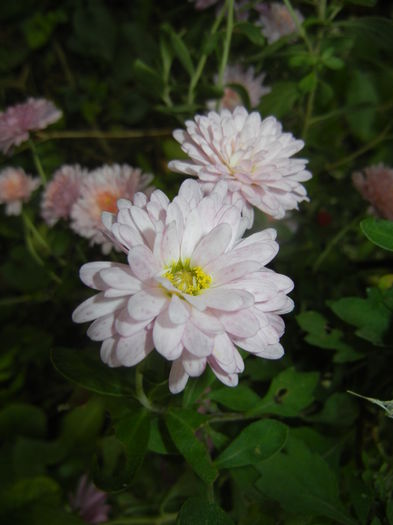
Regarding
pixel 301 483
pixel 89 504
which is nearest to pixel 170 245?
pixel 301 483

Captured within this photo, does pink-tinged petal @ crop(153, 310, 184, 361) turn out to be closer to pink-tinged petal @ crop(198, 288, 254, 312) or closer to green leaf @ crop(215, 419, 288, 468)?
pink-tinged petal @ crop(198, 288, 254, 312)

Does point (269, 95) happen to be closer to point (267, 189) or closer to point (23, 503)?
point (267, 189)

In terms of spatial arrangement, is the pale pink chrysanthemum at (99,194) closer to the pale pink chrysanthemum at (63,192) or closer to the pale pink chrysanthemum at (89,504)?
the pale pink chrysanthemum at (63,192)

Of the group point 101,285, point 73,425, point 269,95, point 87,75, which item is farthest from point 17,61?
point 101,285

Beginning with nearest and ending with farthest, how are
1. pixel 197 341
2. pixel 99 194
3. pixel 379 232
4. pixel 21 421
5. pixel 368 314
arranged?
pixel 197 341, pixel 379 232, pixel 368 314, pixel 99 194, pixel 21 421

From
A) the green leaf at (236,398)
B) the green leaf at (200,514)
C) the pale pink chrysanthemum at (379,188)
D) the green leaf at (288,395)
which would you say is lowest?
the green leaf at (288,395)

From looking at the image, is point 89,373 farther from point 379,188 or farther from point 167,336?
point 379,188

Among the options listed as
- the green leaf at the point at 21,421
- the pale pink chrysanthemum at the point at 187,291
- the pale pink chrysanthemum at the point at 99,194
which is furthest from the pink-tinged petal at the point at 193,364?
the green leaf at the point at 21,421
